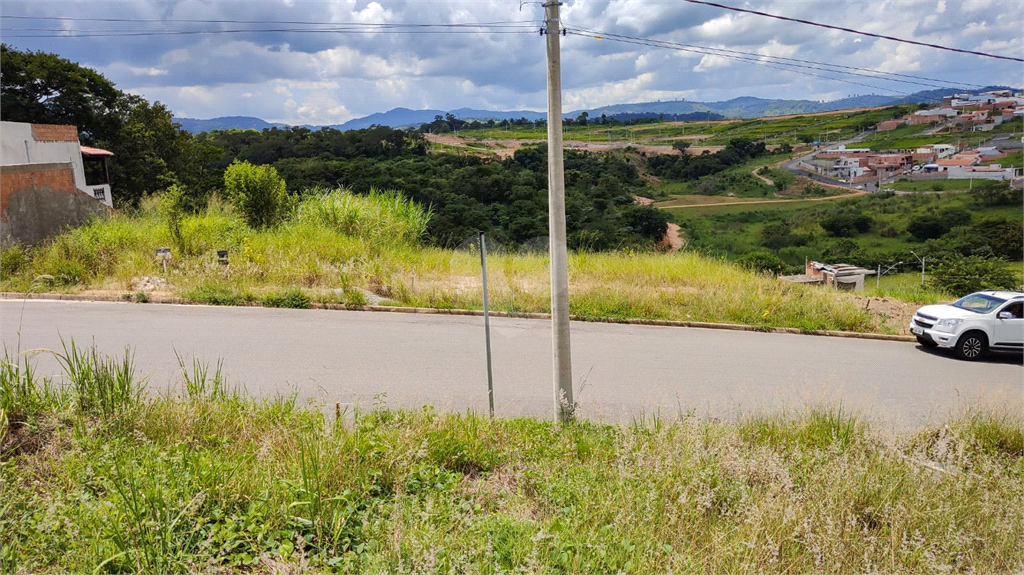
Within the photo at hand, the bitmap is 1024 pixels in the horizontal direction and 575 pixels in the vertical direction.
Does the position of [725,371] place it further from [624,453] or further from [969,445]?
[624,453]

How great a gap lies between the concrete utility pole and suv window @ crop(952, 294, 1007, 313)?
1026 centimetres

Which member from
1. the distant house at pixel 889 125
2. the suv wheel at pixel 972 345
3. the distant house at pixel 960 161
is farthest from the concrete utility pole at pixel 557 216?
the distant house at pixel 889 125

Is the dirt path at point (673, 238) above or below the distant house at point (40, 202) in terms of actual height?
below

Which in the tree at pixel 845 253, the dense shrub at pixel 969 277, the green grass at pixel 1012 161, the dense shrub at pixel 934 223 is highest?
the green grass at pixel 1012 161

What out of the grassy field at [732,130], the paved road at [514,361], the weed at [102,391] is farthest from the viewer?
the grassy field at [732,130]

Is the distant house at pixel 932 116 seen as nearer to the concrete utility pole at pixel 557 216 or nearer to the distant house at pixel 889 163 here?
the distant house at pixel 889 163

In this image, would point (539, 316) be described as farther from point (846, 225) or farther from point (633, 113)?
point (633, 113)

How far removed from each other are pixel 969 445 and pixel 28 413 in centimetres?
877

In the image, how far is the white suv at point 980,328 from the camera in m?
12.0

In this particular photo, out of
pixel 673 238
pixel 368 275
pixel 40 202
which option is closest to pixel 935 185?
pixel 673 238

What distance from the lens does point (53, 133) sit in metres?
27.7

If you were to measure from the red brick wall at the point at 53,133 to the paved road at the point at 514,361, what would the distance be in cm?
1771

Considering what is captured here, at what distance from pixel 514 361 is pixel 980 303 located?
9.70 meters

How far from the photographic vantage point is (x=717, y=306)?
14016 millimetres
